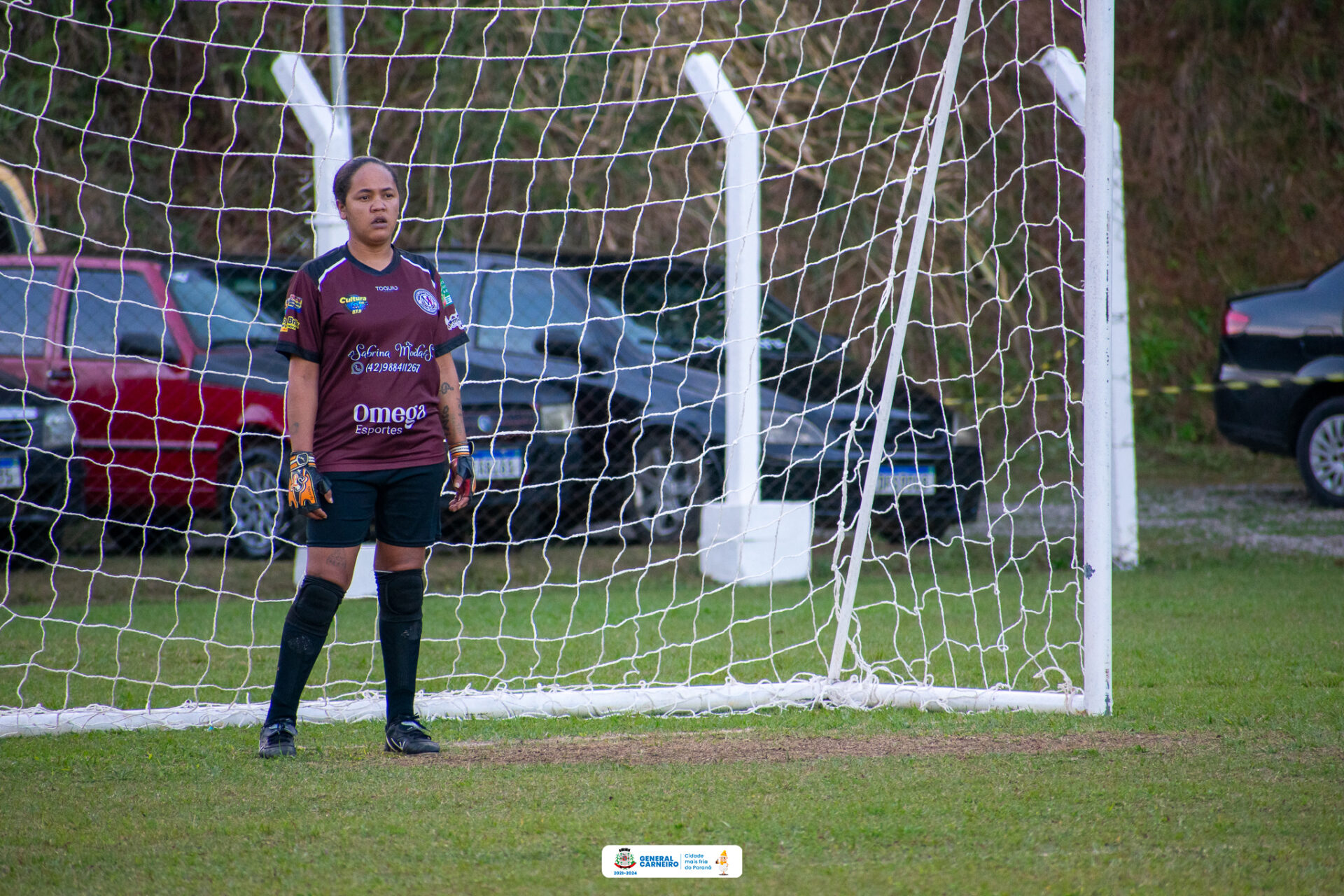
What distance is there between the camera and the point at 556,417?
27.0 feet

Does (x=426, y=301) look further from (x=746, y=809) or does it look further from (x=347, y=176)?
(x=746, y=809)

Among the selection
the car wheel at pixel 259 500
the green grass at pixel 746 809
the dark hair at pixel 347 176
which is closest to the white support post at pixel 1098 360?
the green grass at pixel 746 809

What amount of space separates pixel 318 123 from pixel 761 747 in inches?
161

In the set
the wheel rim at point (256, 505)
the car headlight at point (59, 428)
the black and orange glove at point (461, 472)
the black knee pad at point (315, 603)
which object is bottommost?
the black knee pad at point (315, 603)

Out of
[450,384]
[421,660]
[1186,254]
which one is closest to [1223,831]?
Answer: [450,384]

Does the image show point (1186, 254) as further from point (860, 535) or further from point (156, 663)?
point (156, 663)

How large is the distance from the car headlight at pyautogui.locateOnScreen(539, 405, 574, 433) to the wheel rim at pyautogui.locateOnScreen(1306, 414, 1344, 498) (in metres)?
5.45

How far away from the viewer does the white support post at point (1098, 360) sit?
4.76 metres

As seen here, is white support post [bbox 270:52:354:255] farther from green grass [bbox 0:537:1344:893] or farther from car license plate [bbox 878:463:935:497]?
car license plate [bbox 878:463:935:497]

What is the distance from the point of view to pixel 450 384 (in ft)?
15.4

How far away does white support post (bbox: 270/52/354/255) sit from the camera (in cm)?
675

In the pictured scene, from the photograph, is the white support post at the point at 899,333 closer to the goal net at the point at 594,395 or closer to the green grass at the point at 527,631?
the goal net at the point at 594,395

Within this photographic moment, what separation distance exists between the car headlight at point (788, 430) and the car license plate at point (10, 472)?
398 cm

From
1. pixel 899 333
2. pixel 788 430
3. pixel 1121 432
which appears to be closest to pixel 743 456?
pixel 788 430
